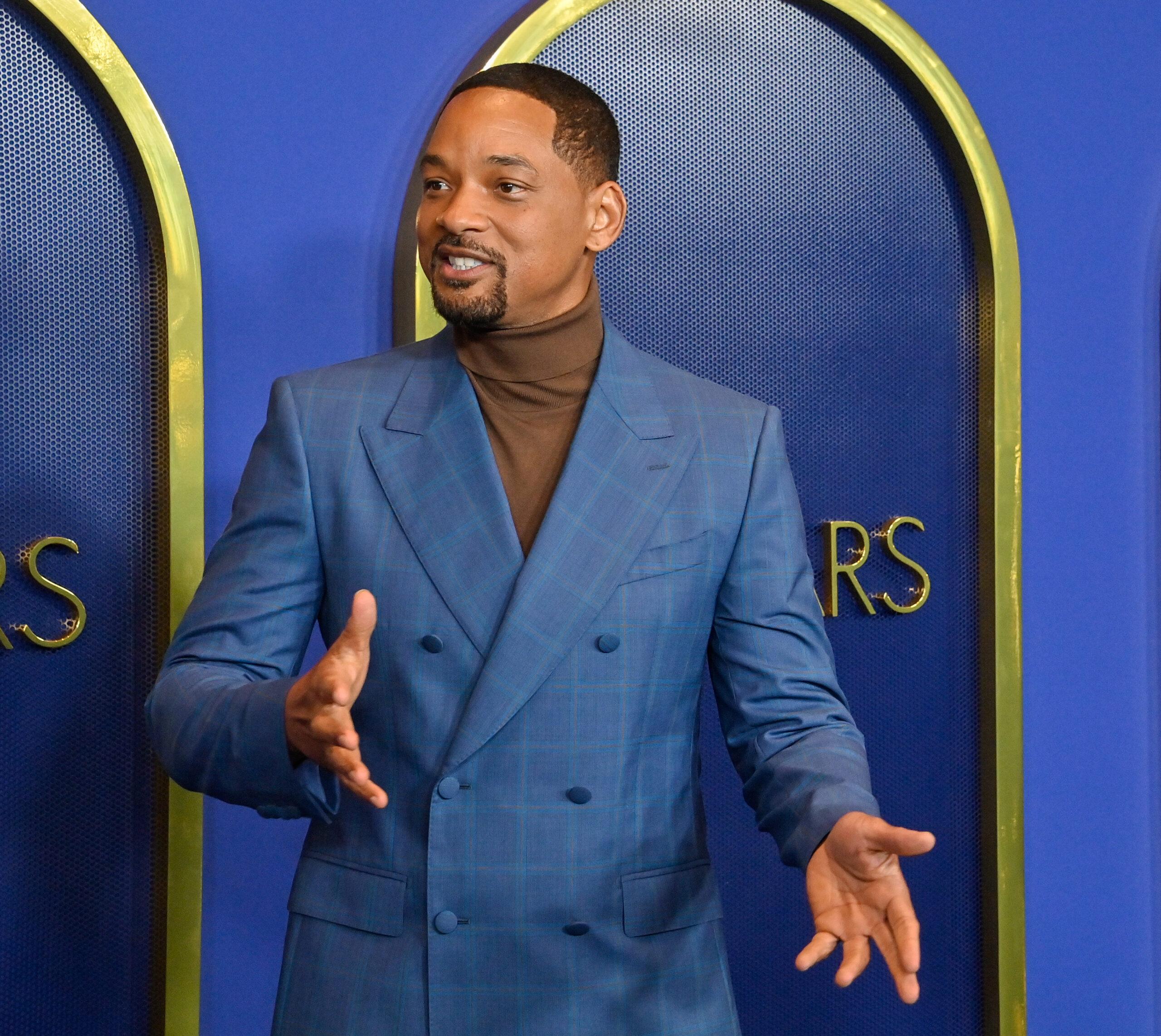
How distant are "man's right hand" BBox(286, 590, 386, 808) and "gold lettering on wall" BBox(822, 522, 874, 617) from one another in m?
1.18

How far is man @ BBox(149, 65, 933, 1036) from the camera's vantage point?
123 centimetres

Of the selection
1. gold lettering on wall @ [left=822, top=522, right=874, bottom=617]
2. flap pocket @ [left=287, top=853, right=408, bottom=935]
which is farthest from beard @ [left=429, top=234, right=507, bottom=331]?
gold lettering on wall @ [left=822, top=522, right=874, bottom=617]

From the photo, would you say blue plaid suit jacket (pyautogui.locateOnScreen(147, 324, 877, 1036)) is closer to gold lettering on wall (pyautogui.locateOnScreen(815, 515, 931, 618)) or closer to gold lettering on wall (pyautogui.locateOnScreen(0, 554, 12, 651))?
gold lettering on wall (pyautogui.locateOnScreen(0, 554, 12, 651))

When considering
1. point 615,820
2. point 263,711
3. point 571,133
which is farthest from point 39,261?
point 615,820

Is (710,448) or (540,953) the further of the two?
(710,448)

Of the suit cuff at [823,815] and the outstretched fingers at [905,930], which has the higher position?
the suit cuff at [823,815]

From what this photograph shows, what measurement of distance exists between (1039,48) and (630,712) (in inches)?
57.7

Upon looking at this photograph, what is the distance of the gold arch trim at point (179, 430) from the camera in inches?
67.3

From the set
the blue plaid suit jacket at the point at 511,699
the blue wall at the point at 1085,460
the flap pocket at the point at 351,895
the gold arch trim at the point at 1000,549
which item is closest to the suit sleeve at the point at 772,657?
the blue plaid suit jacket at the point at 511,699

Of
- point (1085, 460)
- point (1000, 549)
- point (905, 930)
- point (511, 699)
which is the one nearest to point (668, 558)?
point (511, 699)

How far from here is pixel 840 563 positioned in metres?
2.09

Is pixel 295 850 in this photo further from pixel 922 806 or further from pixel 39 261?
pixel 922 806

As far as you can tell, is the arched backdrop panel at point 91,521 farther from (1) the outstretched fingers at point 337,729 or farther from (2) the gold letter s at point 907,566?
(2) the gold letter s at point 907,566

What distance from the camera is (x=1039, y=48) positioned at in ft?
7.28
